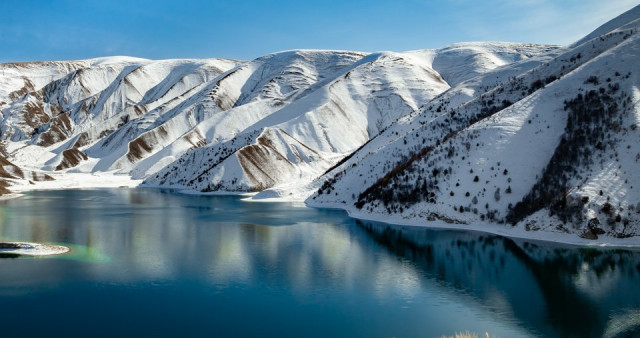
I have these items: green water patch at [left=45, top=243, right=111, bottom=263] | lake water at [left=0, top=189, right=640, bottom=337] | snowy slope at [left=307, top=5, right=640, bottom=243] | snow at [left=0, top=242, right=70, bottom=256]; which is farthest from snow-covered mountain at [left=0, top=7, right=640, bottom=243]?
snow at [left=0, top=242, right=70, bottom=256]

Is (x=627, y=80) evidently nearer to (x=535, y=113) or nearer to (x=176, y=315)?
(x=535, y=113)

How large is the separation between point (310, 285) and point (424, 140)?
36103 millimetres

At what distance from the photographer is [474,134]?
44812 millimetres

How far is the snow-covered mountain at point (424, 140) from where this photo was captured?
1401 inches

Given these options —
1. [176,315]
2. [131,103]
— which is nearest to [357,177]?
[176,315]

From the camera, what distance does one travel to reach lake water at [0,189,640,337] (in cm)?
1669

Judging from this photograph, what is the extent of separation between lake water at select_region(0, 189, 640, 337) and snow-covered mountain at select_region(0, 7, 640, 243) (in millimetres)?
5275

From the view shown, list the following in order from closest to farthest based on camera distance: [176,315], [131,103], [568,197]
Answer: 1. [176,315]
2. [568,197]
3. [131,103]

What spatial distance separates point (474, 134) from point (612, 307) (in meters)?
27.8

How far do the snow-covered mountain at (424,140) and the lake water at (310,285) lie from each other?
5275 millimetres

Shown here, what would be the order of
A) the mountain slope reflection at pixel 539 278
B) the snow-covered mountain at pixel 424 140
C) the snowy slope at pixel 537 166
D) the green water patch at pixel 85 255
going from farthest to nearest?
the snow-covered mountain at pixel 424 140, the snowy slope at pixel 537 166, the green water patch at pixel 85 255, the mountain slope reflection at pixel 539 278

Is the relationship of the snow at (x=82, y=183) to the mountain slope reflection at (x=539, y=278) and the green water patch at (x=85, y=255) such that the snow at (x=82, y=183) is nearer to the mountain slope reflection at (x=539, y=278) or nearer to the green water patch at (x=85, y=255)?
the green water patch at (x=85, y=255)

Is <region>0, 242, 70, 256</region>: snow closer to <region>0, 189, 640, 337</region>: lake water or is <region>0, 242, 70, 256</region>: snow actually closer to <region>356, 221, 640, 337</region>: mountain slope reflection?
<region>0, 189, 640, 337</region>: lake water

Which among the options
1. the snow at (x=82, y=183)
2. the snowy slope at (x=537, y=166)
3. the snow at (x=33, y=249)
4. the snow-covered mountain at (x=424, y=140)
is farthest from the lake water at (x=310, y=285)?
the snow at (x=82, y=183)
